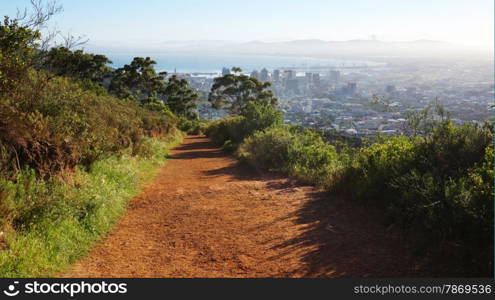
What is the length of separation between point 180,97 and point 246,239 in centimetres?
4217

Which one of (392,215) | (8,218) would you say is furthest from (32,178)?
(392,215)

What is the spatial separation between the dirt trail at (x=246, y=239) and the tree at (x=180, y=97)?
121ft

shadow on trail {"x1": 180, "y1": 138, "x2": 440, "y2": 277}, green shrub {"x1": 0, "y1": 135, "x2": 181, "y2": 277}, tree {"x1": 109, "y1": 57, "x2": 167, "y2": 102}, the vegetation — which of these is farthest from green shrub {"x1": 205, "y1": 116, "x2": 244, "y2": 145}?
tree {"x1": 109, "y1": 57, "x2": 167, "y2": 102}

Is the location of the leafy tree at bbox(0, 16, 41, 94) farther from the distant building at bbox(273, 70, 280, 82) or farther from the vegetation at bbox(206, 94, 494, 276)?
the distant building at bbox(273, 70, 280, 82)

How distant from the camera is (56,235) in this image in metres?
5.51

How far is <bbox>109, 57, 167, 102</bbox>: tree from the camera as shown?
133 feet

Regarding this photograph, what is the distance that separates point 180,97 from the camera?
1849 inches

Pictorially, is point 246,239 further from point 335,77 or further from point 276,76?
point 276,76

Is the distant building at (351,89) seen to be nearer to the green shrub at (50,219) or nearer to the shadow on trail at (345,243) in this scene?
the shadow on trail at (345,243)

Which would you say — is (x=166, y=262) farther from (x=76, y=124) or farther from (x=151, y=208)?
(x=76, y=124)

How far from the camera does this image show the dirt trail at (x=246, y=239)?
509cm

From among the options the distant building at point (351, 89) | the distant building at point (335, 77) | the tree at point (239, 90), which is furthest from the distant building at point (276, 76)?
the distant building at point (351, 89)

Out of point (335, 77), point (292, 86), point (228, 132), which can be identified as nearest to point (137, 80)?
point (228, 132)

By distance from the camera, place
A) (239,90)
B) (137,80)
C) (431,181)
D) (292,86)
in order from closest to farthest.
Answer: (431,181) < (239,90) < (137,80) < (292,86)
